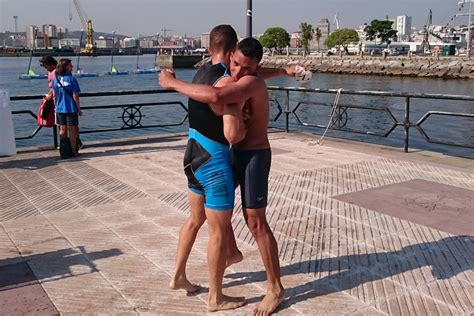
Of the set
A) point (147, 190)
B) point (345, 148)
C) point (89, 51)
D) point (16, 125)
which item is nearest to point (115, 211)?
point (147, 190)

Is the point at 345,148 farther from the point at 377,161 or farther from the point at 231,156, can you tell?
the point at 231,156

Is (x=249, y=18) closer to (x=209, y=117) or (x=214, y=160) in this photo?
(x=209, y=117)

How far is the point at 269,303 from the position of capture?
3.64m

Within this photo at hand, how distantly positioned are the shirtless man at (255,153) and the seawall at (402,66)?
184 feet

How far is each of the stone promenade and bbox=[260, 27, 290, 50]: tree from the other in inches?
4499

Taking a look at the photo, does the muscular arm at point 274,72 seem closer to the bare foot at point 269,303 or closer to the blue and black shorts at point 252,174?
the blue and black shorts at point 252,174

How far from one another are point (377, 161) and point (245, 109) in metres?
5.50

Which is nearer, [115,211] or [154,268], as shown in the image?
[154,268]

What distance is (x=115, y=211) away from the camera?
5.96 metres

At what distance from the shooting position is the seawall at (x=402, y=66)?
57.1 m

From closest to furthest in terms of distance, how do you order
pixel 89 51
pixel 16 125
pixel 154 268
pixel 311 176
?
pixel 154 268 < pixel 311 176 < pixel 16 125 < pixel 89 51

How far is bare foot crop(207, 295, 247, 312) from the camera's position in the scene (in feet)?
12.0

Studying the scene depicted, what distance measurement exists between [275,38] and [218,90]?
120 m

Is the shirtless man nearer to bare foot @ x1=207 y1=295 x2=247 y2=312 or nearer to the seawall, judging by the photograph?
bare foot @ x1=207 y1=295 x2=247 y2=312
